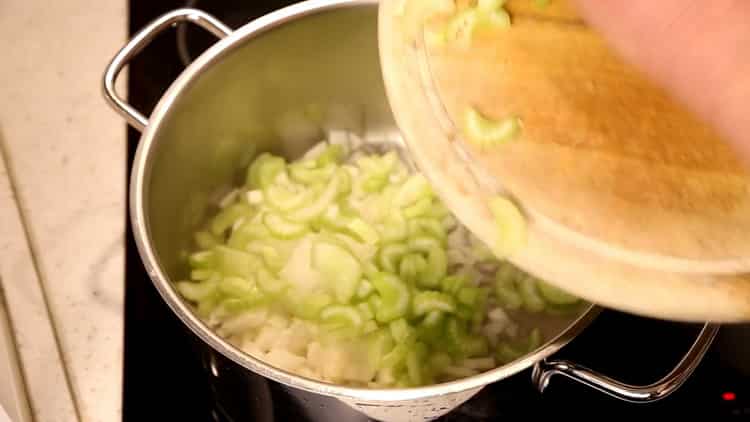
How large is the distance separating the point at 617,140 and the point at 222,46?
1.74 ft

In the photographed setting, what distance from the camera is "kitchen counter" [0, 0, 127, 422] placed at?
91 centimetres

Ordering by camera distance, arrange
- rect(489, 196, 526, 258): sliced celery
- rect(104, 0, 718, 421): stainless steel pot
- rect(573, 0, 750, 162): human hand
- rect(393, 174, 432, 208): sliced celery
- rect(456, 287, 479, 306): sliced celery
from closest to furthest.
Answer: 1. rect(573, 0, 750, 162): human hand
2. rect(489, 196, 526, 258): sliced celery
3. rect(104, 0, 718, 421): stainless steel pot
4. rect(456, 287, 479, 306): sliced celery
5. rect(393, 174, 432, 208): sliced celery

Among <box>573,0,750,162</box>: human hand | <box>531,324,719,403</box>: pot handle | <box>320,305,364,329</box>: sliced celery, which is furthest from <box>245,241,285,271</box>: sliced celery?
<box>573,0,750,162</box>: human hand

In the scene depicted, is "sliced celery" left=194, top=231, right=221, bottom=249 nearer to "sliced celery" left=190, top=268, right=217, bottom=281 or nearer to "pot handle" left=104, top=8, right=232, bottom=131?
"sliced celery" left=190, top=268, right=217, bottom=281

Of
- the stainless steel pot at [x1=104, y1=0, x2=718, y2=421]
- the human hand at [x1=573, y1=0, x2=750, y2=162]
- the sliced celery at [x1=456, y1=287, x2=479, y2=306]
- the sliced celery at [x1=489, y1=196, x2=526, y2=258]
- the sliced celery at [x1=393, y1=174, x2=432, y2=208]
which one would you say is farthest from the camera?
the sliced celery at [x1=393, y1=174, x2=432, y2=208]

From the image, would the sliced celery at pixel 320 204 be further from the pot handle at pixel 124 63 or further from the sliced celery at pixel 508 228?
the sliced celery at pixel 508 228

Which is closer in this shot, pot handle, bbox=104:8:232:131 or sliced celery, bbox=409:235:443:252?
pot handle, bbox=104:8:232:131

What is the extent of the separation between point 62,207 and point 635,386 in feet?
2.44

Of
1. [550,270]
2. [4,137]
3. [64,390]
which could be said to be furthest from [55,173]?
[550,270]

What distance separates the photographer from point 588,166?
62 centimetres

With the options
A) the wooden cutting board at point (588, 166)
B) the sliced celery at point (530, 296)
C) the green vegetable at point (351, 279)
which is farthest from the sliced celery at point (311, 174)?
the wooden cutting board at point (588, 166)

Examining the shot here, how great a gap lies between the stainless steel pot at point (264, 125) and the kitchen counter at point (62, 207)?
0.10 meters

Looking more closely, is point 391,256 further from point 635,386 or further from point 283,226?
point 635,386

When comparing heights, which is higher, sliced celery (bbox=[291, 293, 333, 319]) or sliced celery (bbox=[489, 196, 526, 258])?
sliced celery (bbox=[489, 196, 526, 258])
